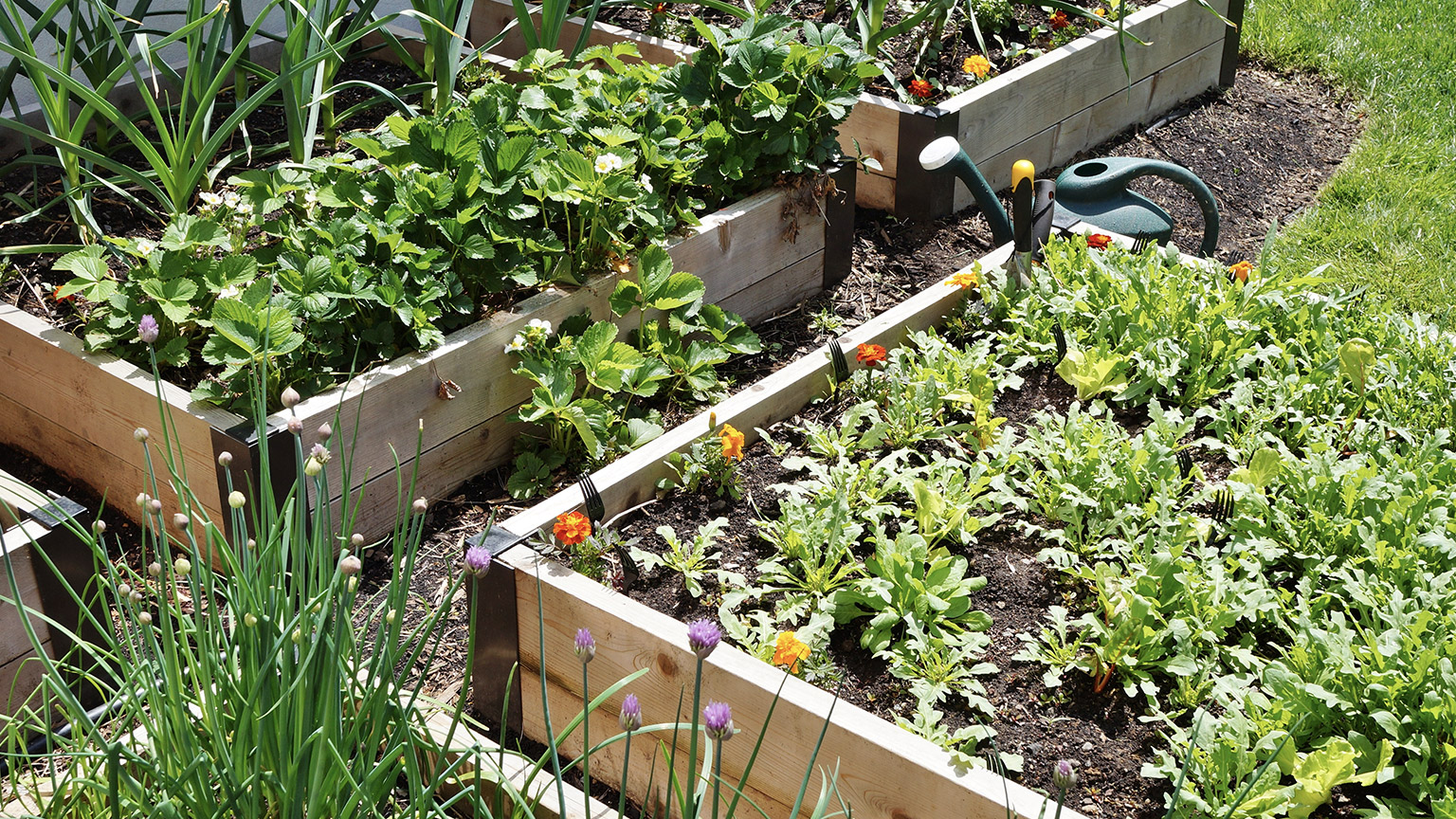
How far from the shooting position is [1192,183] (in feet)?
9.61

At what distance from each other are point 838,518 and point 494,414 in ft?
2.71

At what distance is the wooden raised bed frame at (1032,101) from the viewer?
11.4 feet

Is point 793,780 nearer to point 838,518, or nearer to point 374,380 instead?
point 838,518

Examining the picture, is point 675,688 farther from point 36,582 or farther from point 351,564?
point 36,582

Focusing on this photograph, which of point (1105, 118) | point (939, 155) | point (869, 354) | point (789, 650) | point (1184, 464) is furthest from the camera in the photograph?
point (1105, 118)

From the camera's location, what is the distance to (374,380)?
2.24 meters

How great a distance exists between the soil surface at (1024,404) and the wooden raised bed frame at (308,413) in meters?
0.08

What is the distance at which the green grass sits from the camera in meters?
3.34

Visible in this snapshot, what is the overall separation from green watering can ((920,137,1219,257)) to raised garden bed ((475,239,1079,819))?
0.98m

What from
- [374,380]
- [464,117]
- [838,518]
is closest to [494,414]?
[374,380]

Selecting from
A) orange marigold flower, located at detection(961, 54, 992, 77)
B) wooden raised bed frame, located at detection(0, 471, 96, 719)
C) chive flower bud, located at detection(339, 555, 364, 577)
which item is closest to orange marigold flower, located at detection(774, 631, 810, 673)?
chive flower bud, located at detection(339, 555, 364, 577)

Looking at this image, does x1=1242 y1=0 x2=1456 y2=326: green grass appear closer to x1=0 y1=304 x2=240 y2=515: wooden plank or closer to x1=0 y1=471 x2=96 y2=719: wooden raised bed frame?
x1=0 y1=304 x2=240 y2=515: wooden plank

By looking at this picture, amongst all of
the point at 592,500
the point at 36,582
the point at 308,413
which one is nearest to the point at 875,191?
the point at 592,500

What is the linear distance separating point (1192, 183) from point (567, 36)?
2.03m
